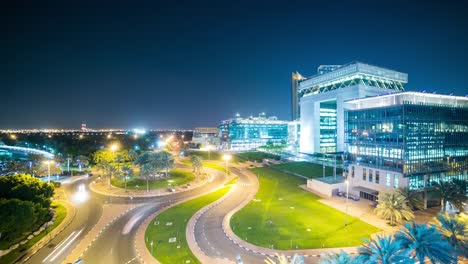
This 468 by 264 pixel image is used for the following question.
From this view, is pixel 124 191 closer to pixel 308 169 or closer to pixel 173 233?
pixel 173 233

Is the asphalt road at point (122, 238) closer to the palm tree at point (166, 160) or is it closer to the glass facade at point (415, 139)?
the palm tree at point (166, 160)

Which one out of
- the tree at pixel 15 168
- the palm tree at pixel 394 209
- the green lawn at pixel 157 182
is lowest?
the green lawn at pixel 157 182

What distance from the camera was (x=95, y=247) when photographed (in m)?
38.4

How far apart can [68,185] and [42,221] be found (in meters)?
37.5

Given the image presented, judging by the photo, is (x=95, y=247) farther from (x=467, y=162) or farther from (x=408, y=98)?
(x=467, y=162)

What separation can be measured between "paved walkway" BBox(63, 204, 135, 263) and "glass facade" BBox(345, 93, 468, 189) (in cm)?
6495

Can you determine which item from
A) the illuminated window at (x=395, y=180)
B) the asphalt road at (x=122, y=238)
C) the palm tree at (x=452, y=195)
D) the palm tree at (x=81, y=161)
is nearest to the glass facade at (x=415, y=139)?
the illuminated window at (x=395, y=180)

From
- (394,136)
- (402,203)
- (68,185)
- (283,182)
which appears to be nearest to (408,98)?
(394,136)

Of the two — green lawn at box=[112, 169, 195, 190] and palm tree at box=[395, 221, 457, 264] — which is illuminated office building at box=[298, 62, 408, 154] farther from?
palm tree at box=[395, 221, 457, 264]

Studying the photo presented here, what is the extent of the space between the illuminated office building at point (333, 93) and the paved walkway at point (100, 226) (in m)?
101

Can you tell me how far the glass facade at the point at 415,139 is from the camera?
2189 inches

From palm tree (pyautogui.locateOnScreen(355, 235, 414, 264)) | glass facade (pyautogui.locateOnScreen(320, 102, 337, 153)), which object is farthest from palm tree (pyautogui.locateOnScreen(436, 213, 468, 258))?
glass facade (pyautogui.locateOnScreen(320, 102, 337, 153))

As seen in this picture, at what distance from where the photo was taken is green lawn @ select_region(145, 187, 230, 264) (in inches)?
1388

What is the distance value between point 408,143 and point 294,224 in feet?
114
